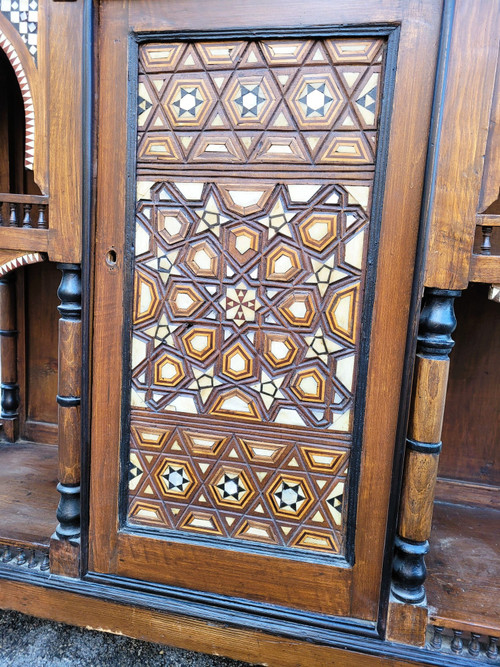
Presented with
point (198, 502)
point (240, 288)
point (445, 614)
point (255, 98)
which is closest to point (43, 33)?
point (255, 98)

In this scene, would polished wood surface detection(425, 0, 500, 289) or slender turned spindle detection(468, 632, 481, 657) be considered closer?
polished wood surface detection(425, 0, 500, 289)

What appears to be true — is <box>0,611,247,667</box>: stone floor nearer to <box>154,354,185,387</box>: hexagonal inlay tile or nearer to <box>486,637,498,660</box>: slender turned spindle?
<box>486,637,498,660</box>: slender turned spindle

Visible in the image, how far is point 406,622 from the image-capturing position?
1338mm

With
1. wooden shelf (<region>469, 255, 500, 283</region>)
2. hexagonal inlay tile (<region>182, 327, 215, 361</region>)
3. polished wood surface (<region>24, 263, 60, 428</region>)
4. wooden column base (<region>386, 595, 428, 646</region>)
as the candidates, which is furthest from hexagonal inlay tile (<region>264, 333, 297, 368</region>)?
polished wood surface (<region>24, 263, 60, 428</region>)

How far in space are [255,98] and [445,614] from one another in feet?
5.28

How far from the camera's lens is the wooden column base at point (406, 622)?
1.32m

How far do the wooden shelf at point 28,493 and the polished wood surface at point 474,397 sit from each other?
1.67 m

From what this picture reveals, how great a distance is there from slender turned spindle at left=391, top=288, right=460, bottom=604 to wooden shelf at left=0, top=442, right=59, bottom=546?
1195 mm

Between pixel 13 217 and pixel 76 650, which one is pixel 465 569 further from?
pixel 13 217

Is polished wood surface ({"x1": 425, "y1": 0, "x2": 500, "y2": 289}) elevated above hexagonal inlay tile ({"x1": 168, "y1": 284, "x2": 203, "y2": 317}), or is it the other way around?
polished wood surface ({"x1": 425, "y1": 0, "x2": 500, "y2": 289})

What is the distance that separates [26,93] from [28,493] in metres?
1.51

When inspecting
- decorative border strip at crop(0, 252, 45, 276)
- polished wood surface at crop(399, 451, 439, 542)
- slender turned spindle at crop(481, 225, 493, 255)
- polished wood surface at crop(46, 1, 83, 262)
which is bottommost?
polished wood surface at crop(399, 451, 439, 542)

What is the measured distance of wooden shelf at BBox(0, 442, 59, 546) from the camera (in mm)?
1622

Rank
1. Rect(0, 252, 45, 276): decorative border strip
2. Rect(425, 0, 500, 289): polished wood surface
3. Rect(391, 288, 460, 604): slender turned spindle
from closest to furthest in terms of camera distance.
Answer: Rect(425, 0, 500, 289): polished wood surface → Rect(391, 288, 460, 604): slender turned spindle → Rect(0, 252, 45, 276): decorative border strip
